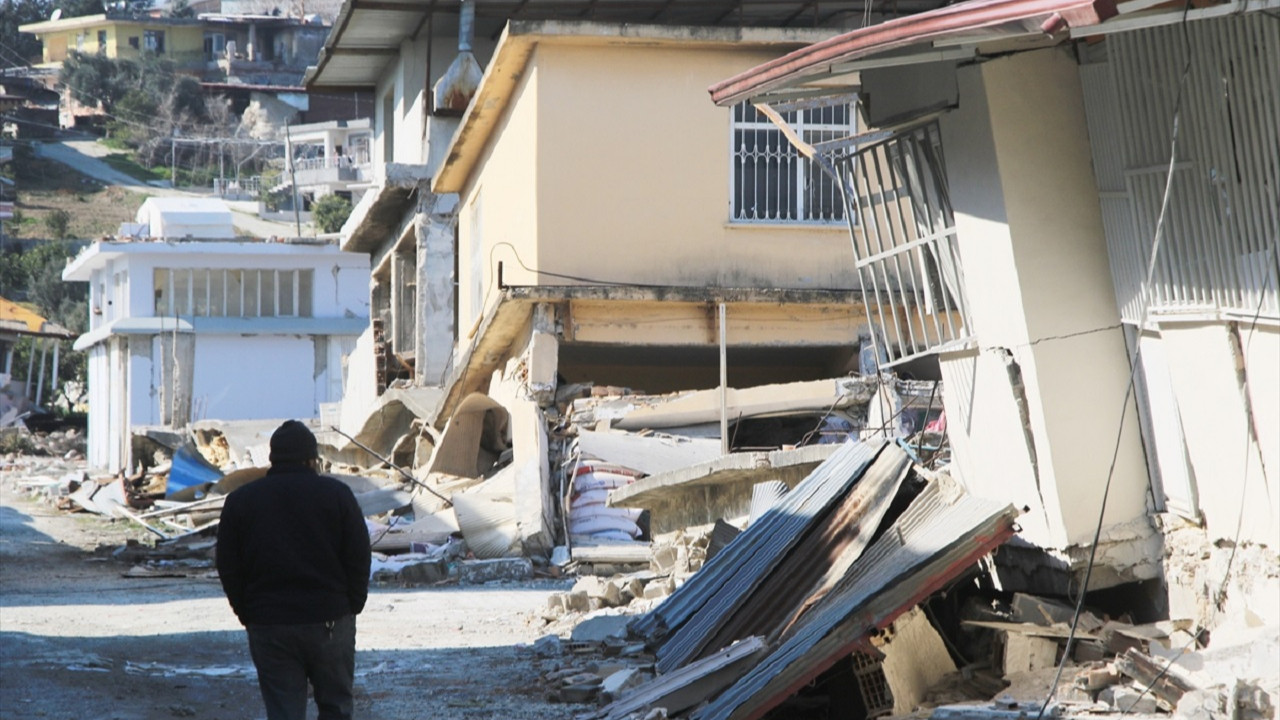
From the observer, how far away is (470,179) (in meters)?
21.0

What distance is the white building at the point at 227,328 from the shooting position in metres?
39.7

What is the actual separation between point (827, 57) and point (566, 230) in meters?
9.16

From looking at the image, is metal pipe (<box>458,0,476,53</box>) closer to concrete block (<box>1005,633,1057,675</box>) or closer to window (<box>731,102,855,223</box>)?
window (<box>731,102,855,223</box>)

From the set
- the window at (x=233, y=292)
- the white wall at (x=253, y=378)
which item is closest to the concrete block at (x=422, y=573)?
the white wall at (x=253, y=378)

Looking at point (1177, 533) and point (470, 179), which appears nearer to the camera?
point (1177, 533)

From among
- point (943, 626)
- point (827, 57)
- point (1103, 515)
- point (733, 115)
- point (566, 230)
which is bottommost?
point (943, 626)

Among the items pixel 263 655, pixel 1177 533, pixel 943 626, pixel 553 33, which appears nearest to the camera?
pixel 263 655

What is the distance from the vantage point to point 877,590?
713 cm

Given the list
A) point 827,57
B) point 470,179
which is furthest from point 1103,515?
point 470,179

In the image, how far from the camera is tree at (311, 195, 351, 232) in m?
68.2

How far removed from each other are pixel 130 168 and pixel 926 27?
89.4 meters

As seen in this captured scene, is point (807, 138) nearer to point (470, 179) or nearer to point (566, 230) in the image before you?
point (566, 230)

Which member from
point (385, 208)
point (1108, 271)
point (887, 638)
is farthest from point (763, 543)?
point (385, 208)

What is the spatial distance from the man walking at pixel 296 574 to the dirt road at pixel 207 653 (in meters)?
1.49
